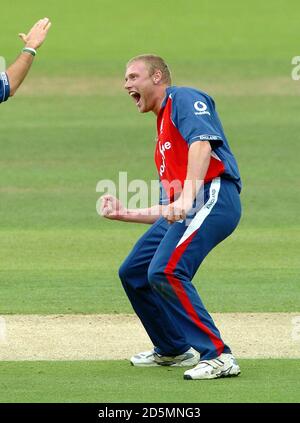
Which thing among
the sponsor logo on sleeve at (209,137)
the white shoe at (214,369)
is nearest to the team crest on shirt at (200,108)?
the sponsor logo on sleeve at (209,137)

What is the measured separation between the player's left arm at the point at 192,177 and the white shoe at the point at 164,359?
1.30m

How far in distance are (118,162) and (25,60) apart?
1256 cm

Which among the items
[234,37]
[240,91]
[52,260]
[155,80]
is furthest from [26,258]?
[234,37]

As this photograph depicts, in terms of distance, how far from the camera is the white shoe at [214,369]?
8109mm

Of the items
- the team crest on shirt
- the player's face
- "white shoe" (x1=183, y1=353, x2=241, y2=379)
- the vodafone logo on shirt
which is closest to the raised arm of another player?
the player's face

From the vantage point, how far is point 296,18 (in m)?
34.6

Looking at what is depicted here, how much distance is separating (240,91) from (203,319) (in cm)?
1961

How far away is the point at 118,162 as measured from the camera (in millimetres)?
21234

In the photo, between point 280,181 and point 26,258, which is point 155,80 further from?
point 280,181

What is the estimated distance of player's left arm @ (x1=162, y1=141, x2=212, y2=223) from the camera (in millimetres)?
7812

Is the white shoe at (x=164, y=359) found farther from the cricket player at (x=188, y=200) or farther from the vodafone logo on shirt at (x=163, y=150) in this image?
the vodafone logo on shirt at (x=163, y=150)

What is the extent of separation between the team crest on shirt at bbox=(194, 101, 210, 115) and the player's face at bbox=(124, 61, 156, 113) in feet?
1.54

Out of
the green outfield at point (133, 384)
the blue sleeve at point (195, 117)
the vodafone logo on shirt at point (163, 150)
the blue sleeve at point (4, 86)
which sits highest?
the blue sleeve at point (4, 86)

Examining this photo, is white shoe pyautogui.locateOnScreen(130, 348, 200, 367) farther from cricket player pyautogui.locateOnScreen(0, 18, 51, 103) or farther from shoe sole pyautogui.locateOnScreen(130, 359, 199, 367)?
cricket player pyautogui.locateOnScreen(0, 18, 51, 103)
